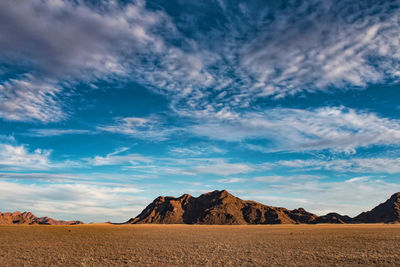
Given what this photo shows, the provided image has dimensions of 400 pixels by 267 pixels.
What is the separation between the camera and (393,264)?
66.6 ft

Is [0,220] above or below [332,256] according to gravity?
above

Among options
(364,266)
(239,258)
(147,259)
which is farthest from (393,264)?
(147,259)

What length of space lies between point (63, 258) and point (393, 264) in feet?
88.8

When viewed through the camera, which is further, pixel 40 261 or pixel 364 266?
pixel 40 261

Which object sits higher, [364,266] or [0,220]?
[0,220]

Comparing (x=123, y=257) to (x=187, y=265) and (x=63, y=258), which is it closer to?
(x=63, y=258)

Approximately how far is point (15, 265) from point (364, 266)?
26504 millimetres

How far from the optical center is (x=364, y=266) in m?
20.0

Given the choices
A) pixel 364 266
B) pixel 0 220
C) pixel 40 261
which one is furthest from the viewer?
pixel 0 220

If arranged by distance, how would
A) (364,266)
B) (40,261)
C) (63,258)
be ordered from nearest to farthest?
(364,266) → (40,261) → (63,258)

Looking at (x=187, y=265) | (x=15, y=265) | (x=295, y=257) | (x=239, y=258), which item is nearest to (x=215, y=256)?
(x=239, y=258)

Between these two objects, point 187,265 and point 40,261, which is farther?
point 40,261

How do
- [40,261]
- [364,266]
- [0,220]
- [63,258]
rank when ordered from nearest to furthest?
[364,266], [40,261], [63,258], [0,220]

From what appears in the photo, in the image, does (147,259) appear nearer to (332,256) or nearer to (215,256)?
(215,256)
